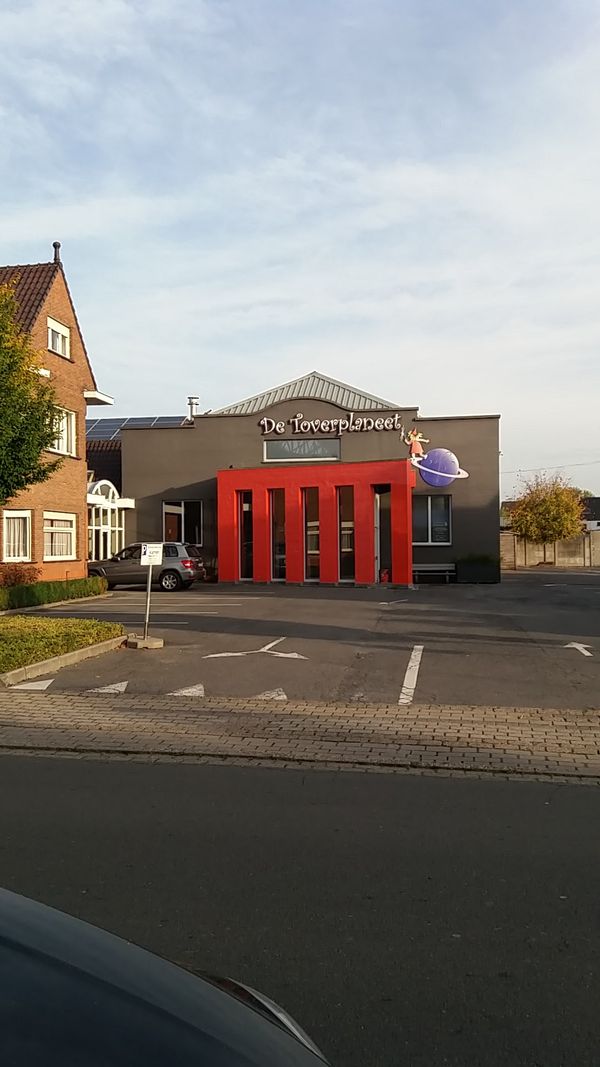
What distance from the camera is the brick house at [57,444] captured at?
24.7 m

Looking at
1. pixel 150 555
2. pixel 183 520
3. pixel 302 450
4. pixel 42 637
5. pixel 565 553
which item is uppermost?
pixel 302 450

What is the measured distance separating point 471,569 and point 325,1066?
32.2m

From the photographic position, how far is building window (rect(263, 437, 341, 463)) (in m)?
34.5

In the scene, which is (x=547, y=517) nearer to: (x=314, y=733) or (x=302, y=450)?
(x=302, y=450)

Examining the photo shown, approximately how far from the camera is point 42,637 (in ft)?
44.4

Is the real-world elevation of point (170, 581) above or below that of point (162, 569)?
below

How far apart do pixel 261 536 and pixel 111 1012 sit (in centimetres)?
2932

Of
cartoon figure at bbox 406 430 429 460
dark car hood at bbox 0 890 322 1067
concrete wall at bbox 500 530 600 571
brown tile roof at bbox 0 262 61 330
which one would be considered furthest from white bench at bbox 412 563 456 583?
dark car hood at bbox 0 890 322 1067

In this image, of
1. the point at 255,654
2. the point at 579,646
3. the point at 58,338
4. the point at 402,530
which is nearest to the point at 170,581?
the point at 402,530

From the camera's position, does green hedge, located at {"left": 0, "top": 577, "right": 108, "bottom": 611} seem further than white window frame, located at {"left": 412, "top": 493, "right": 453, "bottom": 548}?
No

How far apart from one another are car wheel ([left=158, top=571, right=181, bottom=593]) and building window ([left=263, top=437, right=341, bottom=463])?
8456mm

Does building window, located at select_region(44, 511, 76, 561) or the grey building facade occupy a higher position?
the grey building facade

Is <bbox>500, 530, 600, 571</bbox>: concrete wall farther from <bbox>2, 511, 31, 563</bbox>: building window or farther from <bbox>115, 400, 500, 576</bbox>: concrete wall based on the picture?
<bbox>2, 511, 31, 563</bbox>: building window

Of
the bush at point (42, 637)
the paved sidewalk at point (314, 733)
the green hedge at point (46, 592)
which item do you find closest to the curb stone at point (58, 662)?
the bush at point (42, 637)
